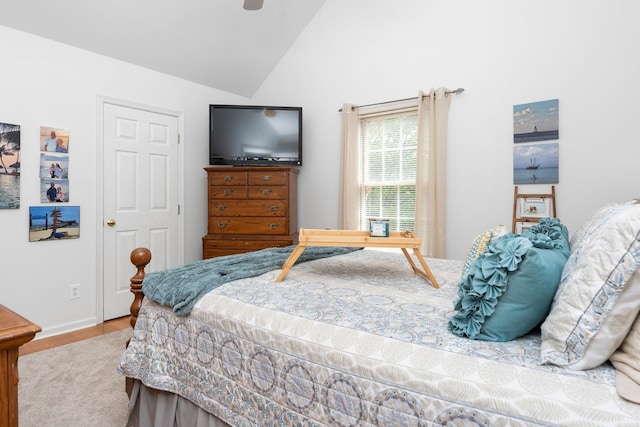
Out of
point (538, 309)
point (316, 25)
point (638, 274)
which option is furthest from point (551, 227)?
point (316, 25)

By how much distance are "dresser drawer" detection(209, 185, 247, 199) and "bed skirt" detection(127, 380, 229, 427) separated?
7.96ft

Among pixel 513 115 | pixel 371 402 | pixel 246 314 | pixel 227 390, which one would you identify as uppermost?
pixel 513 115

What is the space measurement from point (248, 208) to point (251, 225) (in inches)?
7.3

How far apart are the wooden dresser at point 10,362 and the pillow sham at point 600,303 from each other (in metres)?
1.27

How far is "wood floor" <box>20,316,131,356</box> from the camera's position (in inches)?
116

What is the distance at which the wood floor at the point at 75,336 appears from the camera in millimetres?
2935

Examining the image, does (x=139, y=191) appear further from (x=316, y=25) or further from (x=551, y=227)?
(x=551, y=227)

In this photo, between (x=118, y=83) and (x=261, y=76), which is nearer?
(x=118, y=83)

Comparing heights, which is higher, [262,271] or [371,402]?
[262,271]

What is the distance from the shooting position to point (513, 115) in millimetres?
3100

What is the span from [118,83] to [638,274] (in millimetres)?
4123

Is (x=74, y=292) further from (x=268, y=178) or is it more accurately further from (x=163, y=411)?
(x=163, y=411)

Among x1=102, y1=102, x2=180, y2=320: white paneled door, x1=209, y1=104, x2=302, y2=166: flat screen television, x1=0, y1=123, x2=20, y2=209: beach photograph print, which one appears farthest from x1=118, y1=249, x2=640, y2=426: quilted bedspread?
x1=209, y1=104, x2=302, y2=166: flat screen television

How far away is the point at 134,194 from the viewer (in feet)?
12.4
